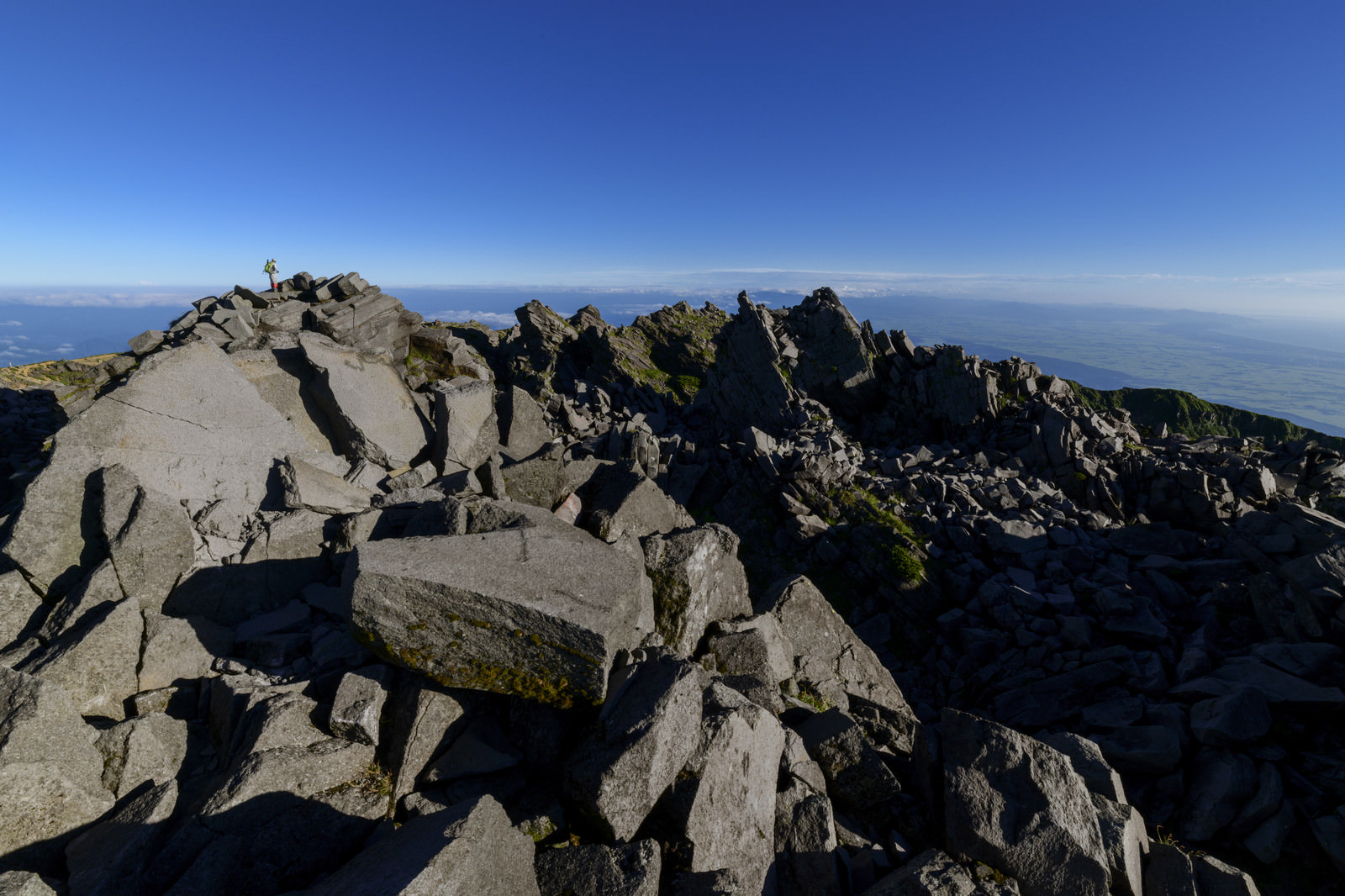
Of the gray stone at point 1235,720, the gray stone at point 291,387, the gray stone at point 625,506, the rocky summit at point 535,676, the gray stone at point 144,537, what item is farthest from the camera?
the gray stone at point 291,387

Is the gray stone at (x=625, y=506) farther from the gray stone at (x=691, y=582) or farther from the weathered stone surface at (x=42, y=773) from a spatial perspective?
the weathered stone surface at (x=42, y=773)

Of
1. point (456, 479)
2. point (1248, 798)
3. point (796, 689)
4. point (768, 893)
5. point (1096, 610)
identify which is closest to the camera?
point (768, 893)

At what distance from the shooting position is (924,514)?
79.4ft

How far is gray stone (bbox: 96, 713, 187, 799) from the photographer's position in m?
7.00

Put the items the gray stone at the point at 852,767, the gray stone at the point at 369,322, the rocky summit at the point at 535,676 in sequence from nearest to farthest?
the rocky summit at the point at 535,676
the gray stone at the point at 852,767
the gray stone at the point at 369,322

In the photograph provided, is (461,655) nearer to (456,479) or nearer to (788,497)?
(456,479)

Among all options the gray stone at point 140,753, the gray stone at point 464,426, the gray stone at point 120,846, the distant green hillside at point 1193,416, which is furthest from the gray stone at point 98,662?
the distant green hillside at point 1193,416

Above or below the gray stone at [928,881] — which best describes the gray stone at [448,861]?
above

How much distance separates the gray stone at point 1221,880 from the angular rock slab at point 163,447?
18.4m

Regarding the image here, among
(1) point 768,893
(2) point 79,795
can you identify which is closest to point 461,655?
(2) point 79,795

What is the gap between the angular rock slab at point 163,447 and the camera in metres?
9.83

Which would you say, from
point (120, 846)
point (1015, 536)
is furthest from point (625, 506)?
point (1015, 536)

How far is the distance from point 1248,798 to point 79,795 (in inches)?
747

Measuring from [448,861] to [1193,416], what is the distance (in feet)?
298
